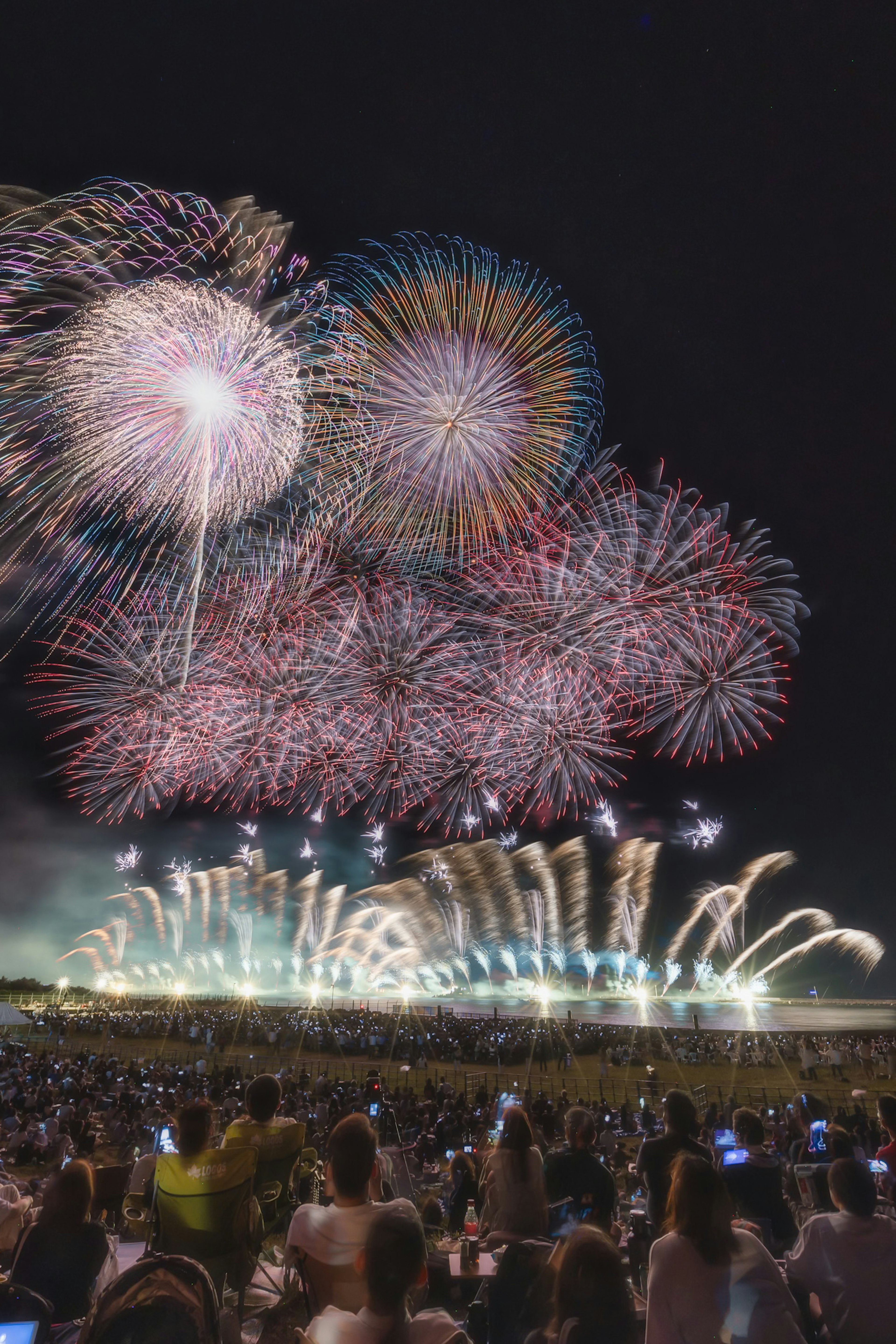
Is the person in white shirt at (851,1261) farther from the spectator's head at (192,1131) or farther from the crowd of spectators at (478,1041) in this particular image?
the crowd of spectators at (478,1041)

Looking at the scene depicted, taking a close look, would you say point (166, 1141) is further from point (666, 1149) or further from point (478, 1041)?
point (478, 1041)

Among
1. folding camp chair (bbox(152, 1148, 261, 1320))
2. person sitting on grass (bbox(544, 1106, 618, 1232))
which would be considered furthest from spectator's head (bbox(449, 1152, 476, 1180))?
folding camp chair (bbox(152, 1148, 261, 1320))

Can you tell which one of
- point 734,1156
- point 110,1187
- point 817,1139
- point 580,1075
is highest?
point 734,1156

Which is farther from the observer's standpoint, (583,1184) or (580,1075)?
(580,1075)

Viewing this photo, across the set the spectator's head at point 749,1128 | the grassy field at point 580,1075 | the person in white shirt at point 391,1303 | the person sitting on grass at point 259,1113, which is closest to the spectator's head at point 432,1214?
the spectator's head at point 749,1128

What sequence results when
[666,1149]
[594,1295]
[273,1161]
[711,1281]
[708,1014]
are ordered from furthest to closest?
[708,1014] < [666,1149] < [273,1161] < [711,1281] < [594,1295]

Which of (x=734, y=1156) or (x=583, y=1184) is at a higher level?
(x=583, y=1184)

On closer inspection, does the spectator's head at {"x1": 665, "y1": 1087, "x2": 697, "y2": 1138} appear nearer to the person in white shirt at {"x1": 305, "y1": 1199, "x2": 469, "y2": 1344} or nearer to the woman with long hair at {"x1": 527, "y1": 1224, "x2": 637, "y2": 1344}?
the woman with long hair at {"x1": 527, "y1": 1224, "x2": 637, "y2": 1344}

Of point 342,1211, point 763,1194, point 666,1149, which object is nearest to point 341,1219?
point 342,1211

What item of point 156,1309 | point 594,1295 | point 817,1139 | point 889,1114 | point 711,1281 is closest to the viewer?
point 156,1309
